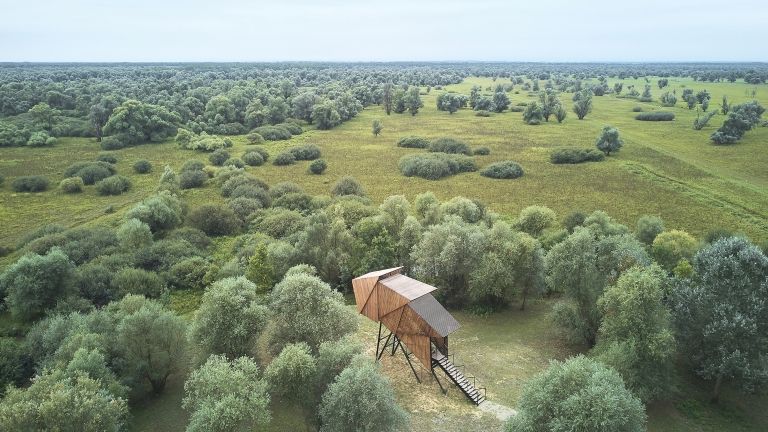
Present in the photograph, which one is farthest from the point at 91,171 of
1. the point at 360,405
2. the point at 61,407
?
the point at 360,405

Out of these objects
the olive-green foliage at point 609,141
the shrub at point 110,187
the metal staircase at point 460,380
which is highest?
the olive-green foliage at point 609,141

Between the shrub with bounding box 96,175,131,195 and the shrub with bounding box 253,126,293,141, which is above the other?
the shrub with bounding box 253,126,293,141

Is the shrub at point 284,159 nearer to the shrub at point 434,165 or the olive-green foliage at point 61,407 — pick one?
the shrub at point 434,165

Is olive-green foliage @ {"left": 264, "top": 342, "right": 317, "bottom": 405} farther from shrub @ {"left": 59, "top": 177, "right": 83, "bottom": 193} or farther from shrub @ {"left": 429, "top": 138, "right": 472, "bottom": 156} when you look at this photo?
shrub @ {"left": 429, "top": 138, "right": 472, "bottom": 156}

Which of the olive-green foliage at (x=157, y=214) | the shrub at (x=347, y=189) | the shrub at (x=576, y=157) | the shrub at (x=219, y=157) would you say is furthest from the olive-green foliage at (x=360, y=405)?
the shrub at (x=576, y=157)

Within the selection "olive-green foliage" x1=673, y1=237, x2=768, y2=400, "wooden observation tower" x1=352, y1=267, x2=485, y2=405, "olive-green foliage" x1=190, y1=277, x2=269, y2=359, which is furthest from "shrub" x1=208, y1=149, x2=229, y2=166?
"olive-green foliage" x1=673, y1=237, x2=768, y2=400

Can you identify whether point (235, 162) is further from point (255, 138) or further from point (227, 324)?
point (227, 324)

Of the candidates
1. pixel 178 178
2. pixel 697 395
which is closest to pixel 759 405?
pixel 697 395
